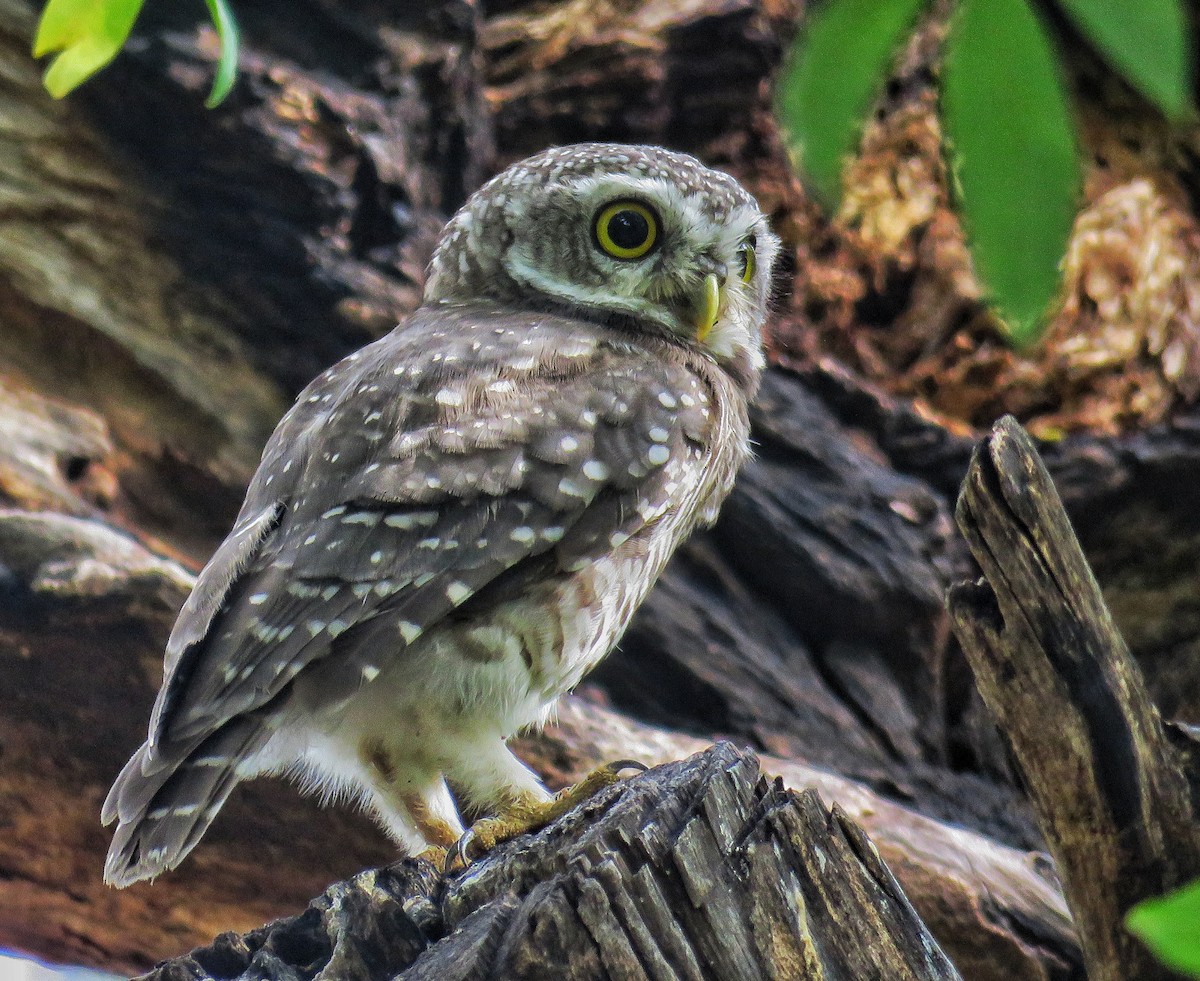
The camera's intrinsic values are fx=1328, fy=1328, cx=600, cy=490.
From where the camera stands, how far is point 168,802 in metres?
2.39

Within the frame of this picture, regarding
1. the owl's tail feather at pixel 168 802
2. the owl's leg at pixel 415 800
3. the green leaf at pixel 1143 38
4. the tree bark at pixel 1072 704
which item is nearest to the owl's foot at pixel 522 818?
the owl's leg at pixel 415 800

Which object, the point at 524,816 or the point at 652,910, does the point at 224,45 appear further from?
the point at 524,816

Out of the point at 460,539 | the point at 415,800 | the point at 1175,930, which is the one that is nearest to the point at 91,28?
the point at 1175,930

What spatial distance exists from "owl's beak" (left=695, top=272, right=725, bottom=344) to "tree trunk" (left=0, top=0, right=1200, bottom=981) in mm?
384

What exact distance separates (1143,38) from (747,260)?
2846 millimetres

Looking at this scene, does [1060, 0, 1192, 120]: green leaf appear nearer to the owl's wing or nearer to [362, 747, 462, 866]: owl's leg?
the owl's wing

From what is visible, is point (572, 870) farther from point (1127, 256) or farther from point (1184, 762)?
point (1127, 256)

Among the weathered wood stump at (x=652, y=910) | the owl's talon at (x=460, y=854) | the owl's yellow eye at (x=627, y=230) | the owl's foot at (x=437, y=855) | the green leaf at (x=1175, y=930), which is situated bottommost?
the owl's foot at (x=437, y=855)

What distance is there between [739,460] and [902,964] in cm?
176

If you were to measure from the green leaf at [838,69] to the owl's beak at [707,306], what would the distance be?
2.47 meters

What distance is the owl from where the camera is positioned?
2457 millimetres

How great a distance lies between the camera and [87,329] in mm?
3824

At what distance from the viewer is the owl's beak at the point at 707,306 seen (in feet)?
10.7

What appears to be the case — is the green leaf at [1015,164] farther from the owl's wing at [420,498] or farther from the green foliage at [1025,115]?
the owl's wing at [420,498]
